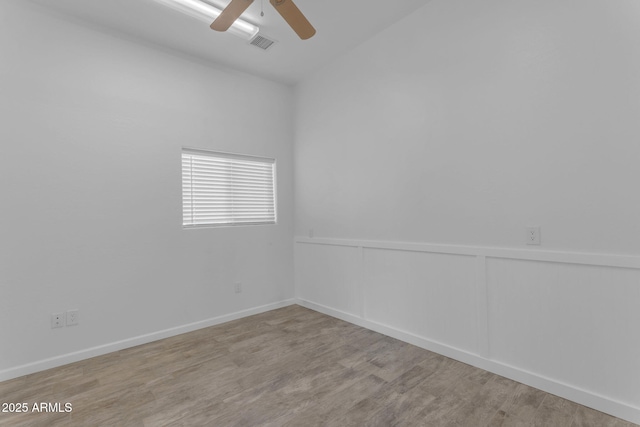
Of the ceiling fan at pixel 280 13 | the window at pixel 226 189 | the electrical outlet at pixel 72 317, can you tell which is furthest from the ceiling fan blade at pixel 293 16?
the electrical outlet at pixel 72 317

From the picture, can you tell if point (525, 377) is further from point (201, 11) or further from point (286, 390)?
point (201, 11)

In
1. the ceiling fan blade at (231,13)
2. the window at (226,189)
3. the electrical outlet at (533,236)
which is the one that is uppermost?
the ceiling fan blade at (231,13)

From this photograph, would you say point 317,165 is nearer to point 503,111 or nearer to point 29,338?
point 503,111

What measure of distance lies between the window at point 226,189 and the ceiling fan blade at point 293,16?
209 cm

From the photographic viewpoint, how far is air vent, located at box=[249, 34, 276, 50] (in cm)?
307

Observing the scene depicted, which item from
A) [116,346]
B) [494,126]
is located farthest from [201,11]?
[116,346]

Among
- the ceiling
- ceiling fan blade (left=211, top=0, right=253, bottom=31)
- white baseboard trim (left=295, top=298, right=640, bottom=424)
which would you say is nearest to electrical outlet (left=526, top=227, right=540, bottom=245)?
white baseboard trim (left=295, top=298, right=640, bottom=424)

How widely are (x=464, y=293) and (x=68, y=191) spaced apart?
140 inches

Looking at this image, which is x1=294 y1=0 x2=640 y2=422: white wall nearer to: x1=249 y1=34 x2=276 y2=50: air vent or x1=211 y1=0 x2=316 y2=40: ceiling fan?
x1=249 y1=34 x2=276 y2=50: air vent

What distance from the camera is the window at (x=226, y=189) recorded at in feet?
11.3

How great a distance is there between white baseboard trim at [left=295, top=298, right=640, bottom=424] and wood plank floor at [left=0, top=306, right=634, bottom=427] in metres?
0.05

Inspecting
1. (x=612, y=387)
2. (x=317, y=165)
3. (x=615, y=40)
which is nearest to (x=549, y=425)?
(x=612, y=387)

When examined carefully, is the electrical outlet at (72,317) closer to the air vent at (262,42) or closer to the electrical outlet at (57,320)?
the electrical outlet at (57,320)

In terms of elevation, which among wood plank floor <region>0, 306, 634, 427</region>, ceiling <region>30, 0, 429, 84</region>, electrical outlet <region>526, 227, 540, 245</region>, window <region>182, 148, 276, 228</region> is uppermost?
ceiling <region>30, 0, 429, 84</region>
